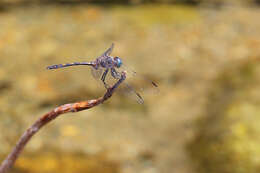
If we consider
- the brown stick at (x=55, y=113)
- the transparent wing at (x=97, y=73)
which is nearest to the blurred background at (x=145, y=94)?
the brown stick at (x=55, y=113)


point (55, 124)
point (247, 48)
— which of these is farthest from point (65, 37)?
point (247, 48)

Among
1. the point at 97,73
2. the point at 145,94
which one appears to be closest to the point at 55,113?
the point at 97,73

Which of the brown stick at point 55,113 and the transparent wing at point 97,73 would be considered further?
the transparent wing at point 97,73

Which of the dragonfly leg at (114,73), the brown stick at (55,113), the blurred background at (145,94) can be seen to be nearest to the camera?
the brown stick at (55,113)

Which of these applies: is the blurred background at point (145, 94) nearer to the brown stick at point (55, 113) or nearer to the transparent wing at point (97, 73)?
the brown stick at point (55, 113)

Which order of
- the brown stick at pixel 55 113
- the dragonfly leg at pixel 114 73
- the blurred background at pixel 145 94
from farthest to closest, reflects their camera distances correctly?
1. the blurred background at pixel 145 94
2. the dragonfly leg at pixel 114 73
3. the brown stick at pixel 55 113

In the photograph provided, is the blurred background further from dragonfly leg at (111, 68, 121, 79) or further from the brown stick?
dragonfly leg at (111, 68, 121, 79)

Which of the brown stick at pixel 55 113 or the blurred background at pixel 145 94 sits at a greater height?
the brown stick at pixel 55 113

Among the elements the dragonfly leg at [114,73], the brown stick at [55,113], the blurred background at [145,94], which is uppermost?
the dragonfly leg at [114,73]

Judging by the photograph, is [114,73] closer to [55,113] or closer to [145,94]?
[55,113]
